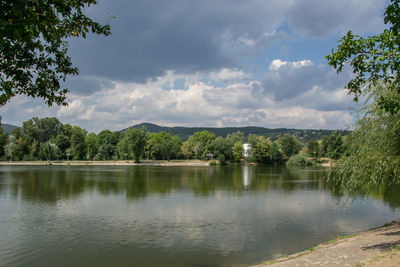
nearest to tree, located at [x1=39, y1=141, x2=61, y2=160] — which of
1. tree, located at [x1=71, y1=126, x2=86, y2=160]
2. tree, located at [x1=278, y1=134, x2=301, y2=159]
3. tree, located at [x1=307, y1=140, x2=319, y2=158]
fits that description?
tree, located at [x1=71, y1=126, x2=86, y2=160]

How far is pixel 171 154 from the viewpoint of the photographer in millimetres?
125688

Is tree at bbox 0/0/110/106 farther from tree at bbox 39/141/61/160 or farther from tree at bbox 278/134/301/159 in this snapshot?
tree at bbox 39/141/61/160

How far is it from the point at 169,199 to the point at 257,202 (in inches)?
317

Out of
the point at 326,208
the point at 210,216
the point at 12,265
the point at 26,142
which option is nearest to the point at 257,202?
the point at 326,208

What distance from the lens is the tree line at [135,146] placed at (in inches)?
4341

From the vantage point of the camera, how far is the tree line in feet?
362

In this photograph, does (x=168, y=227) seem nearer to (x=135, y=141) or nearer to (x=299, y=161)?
(x=299, y=161)

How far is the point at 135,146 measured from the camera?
10488 centimetres

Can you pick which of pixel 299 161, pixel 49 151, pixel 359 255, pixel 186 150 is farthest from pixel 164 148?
pixel 359 255

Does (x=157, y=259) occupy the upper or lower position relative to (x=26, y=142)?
lower

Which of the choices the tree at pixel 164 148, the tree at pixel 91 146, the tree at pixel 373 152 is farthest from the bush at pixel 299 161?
the tree at pixel 373 152

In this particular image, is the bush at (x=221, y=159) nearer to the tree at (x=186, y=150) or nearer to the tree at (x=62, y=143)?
the tree at (x=186, y=150)

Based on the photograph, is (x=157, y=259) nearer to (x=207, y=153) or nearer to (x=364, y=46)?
(x=364, y=46)

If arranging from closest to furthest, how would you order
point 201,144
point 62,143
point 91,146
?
point 201,144
point 62,143
point 91,146
